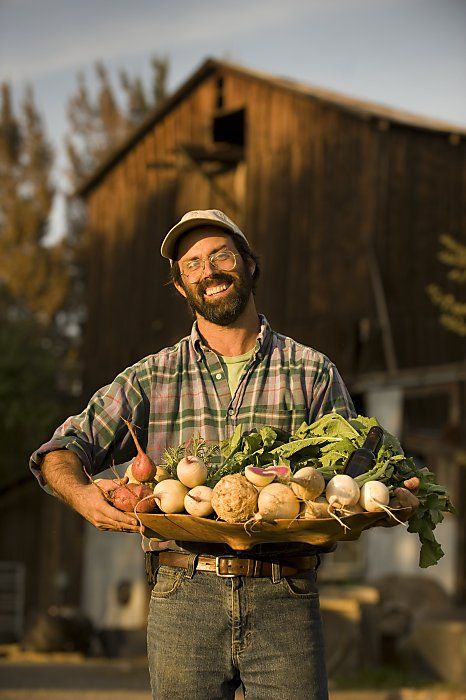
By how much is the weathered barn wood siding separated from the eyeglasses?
16.5m

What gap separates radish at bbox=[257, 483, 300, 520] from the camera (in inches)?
167

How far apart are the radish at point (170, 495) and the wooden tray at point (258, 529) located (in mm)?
64

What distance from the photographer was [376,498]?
4.29 metres

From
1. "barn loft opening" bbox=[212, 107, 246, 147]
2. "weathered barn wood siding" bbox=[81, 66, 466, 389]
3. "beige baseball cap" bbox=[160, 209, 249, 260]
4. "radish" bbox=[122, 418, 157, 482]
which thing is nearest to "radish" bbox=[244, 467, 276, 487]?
"radish" bbox=[122, 418, 157, 482]

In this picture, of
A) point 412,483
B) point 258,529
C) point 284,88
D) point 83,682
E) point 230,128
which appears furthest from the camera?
point 230,128

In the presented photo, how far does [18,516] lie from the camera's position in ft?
92.2

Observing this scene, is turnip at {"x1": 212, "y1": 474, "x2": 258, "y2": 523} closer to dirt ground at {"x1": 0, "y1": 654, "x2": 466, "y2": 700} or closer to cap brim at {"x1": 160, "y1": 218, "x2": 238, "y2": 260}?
cap brim at {"x1": 160, "y1": 218, "x2": 238, "y2": 260}

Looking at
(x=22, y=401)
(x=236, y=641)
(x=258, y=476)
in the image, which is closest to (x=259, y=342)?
(x=258, y=476)

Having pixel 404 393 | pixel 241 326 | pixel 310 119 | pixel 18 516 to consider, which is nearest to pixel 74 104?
pixel 18 516

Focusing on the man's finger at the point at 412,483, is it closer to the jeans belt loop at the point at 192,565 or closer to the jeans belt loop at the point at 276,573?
the jeans belt loop at the point at 276,573

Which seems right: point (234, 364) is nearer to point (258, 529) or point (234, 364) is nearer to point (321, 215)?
point (258, 529)

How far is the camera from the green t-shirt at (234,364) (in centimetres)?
502

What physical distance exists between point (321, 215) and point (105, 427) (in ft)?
58.5

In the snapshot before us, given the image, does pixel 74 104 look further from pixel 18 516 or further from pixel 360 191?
pixel 360 191
